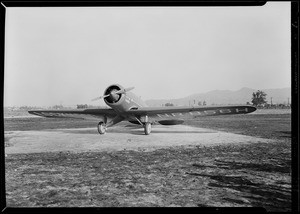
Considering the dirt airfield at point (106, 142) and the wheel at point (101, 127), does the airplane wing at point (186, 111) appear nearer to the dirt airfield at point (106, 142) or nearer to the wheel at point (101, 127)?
the dirt airfield at point (106, 142)

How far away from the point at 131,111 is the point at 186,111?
361 centimetres

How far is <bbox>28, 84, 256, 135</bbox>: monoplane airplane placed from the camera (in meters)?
11.3

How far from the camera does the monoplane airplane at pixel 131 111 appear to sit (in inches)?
444

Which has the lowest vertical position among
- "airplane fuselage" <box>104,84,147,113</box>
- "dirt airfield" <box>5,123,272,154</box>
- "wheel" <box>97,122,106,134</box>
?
"dirt airfield" <box>5,123,272,154</box>

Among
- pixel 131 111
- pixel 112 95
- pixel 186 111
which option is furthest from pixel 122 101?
pixel 186 111

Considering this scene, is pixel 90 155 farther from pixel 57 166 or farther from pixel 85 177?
pixel 85 177

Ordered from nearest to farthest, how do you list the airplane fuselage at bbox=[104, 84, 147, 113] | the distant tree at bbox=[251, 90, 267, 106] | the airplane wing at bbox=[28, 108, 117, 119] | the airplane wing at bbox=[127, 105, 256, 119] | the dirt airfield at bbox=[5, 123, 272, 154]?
the dirt airfield at bbox=[5, 123, 272, 154]
the airplane wing at bbox=[127, 105, 256, 119]
the airplane fuselage at bbox=[104, 84, 147, 113]
the airplane wing at bbox=[28, 108, 117, 119]
the distant tree at bbox=[251, 90, 267, 106]

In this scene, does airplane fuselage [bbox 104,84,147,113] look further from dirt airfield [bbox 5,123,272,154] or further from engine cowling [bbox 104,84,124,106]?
dirt airfield [bbox 5,123,272,154]

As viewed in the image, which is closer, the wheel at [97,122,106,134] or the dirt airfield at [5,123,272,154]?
the dirt airfield at [5,123,272,154]

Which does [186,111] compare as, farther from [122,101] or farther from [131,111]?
[122,101]

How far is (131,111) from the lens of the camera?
12648mm

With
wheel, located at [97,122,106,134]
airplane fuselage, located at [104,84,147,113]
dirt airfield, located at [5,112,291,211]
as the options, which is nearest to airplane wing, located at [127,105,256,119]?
airplane fuselage, located at [104,84,147,113]
